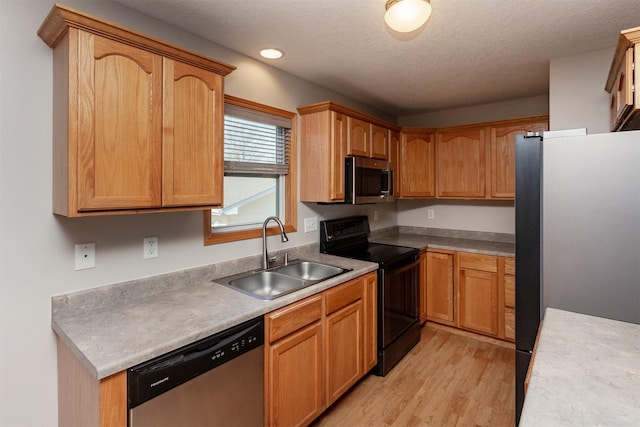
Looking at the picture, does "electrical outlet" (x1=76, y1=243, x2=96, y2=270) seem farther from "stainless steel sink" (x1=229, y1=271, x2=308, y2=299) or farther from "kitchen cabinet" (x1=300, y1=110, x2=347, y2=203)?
"kitchen cabinet" (x1=300, y1=110, x2=347, y2=203)

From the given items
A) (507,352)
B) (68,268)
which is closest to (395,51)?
(68,268)

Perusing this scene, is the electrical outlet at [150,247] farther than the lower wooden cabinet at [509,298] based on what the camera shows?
No

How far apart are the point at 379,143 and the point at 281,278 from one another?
170 centimetres

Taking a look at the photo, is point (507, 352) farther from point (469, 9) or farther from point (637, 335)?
point (469, 9)

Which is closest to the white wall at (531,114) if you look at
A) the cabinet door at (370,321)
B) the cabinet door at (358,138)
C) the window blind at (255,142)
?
the cabinet door at (358,138)

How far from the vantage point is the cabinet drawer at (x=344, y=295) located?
2.12 m

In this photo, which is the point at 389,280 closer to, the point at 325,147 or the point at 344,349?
the point at 344,349

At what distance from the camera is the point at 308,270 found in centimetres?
259

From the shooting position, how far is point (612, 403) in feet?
2.83

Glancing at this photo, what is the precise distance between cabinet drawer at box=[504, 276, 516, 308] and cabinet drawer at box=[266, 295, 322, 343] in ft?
6.41

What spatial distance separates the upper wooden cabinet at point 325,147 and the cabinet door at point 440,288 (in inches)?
52.1

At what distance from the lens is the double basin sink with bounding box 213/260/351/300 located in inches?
84.9

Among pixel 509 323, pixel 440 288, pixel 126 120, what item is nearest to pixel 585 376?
pixel 126 120

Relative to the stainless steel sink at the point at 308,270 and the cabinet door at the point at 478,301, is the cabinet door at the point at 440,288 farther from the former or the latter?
the stainless steel sink at the point at 308,270
